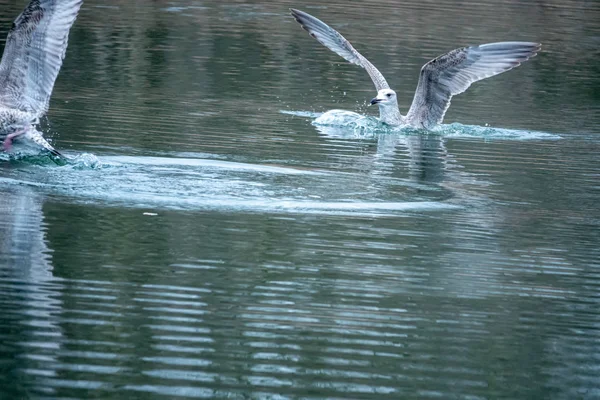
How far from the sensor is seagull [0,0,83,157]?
1240 centimetres

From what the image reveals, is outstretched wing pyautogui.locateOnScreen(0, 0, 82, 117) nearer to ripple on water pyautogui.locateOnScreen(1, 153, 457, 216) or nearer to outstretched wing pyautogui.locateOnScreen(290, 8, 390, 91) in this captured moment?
ripple on water pyautogui.locateOnScreen(1, 153, 457, 216)

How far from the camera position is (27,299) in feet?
26.5

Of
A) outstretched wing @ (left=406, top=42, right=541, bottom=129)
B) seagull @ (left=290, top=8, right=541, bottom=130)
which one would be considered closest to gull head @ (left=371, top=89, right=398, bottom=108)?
seagull @ (left=290, top=8, right=541, bottom=130)

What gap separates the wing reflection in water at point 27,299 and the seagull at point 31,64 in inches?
73.6

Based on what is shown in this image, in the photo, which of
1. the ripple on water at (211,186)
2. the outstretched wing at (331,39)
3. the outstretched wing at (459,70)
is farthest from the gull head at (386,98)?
the ripple on water at (211,186)

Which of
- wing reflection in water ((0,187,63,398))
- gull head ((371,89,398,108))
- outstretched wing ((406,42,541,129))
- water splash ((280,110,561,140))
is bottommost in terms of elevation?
water splash ((280,110,561,140))

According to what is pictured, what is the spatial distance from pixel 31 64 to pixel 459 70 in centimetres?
618

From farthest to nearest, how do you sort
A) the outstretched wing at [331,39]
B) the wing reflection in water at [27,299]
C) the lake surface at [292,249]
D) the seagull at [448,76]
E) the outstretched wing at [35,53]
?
1. the outstretched wing at [331,39]
2. the seagull at [448,76]
3. the outstretched wing at [35,53]
4. the lake surface at [292,249]
5. the wing reflection in water at [27,299]

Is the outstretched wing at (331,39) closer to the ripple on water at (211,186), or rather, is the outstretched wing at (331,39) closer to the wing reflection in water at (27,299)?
the ripple on water at (211,186)

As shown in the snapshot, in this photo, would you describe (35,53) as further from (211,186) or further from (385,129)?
(385,129)

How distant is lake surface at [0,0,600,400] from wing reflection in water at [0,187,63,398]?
0.02 m

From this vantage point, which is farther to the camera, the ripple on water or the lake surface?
the ripple on water

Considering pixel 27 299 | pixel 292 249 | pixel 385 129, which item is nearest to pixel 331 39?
pixel 385 129

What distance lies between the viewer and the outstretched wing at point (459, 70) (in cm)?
1695
